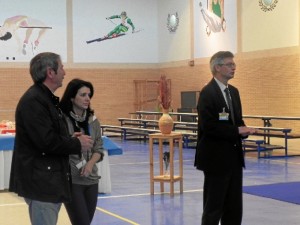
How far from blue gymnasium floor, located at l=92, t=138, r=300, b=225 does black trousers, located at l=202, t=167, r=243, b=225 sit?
6.98ft

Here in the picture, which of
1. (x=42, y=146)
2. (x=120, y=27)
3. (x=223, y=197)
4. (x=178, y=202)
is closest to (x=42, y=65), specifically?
(x=42, y=146)

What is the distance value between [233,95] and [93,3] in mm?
22126

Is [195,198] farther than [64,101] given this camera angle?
Yes

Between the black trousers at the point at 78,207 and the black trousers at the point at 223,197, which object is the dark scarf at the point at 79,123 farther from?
the black trousers at the point at 223,197

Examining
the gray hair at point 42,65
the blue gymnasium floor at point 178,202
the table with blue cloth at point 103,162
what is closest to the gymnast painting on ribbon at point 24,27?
the blue gymnasium floor at point 178,202

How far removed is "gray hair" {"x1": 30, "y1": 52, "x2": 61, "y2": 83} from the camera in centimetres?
385

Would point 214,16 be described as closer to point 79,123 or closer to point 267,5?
point 267,5

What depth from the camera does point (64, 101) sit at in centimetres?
482

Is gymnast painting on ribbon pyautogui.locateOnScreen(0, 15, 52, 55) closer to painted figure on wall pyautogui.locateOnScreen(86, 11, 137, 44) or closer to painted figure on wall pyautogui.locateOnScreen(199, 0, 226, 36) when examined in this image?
painted figure on wall pyautogui.locateOnScreen(86, 11, 137, 44)

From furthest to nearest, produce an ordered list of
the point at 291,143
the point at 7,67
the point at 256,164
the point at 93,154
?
the point at 7,67 < the point at 291,143 < the point at 256,164 < the point at 93,154

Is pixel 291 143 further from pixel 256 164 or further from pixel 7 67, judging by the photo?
pixel 7 67

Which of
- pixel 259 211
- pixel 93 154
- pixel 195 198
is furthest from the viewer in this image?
pixel 195 198

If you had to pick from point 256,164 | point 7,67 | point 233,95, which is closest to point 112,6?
point 7,67

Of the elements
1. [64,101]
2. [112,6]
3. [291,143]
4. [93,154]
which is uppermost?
[112,6]
